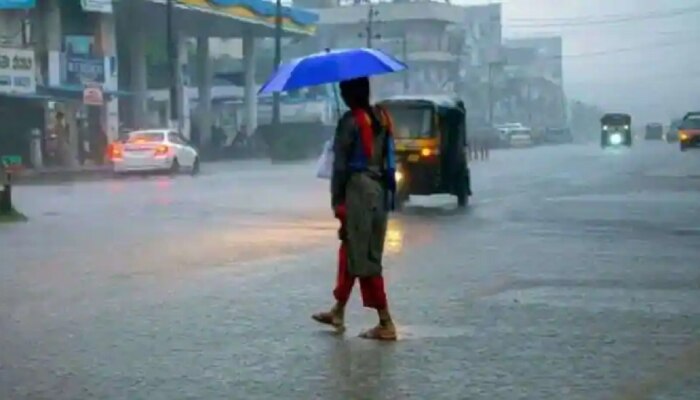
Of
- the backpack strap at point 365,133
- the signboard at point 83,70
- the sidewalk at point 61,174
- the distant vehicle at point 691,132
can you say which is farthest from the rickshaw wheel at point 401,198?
the distant vehicle at point 691,132

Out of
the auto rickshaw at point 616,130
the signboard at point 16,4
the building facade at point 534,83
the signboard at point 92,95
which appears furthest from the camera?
the building facade at point 534,83

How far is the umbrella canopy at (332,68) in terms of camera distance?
9.15 m

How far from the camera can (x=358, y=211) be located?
8883 millimetres

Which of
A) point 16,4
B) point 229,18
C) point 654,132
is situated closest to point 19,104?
point 16,4

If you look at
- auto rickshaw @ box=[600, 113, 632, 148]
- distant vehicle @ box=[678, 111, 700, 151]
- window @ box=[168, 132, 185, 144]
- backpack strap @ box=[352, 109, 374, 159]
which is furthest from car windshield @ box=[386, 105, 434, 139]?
auto rickshaw @ box=[600, 113, 632, 148]

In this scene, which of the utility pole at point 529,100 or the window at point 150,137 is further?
the utility pole at point 529,100

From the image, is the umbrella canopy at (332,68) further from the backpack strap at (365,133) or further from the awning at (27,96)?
the awning at (27,96)

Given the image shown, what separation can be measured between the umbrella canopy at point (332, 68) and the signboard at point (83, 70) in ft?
137

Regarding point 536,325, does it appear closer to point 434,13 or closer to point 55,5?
point 55,5

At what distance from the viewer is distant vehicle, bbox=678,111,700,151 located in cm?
7225

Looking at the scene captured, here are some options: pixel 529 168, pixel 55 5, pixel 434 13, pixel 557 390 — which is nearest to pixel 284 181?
pixel 529 168

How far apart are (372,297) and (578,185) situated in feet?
79.3

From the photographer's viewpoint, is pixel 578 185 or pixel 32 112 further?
pixel 32 112

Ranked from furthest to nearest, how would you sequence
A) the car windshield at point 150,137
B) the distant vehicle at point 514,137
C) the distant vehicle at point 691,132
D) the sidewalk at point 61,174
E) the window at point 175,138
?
the distant vehicle at point 514,137 → the distant vehicle at point 691,132 → the window at point 175,138 → the car windshield at point 150,137 → the sidewalk at point 61,174
